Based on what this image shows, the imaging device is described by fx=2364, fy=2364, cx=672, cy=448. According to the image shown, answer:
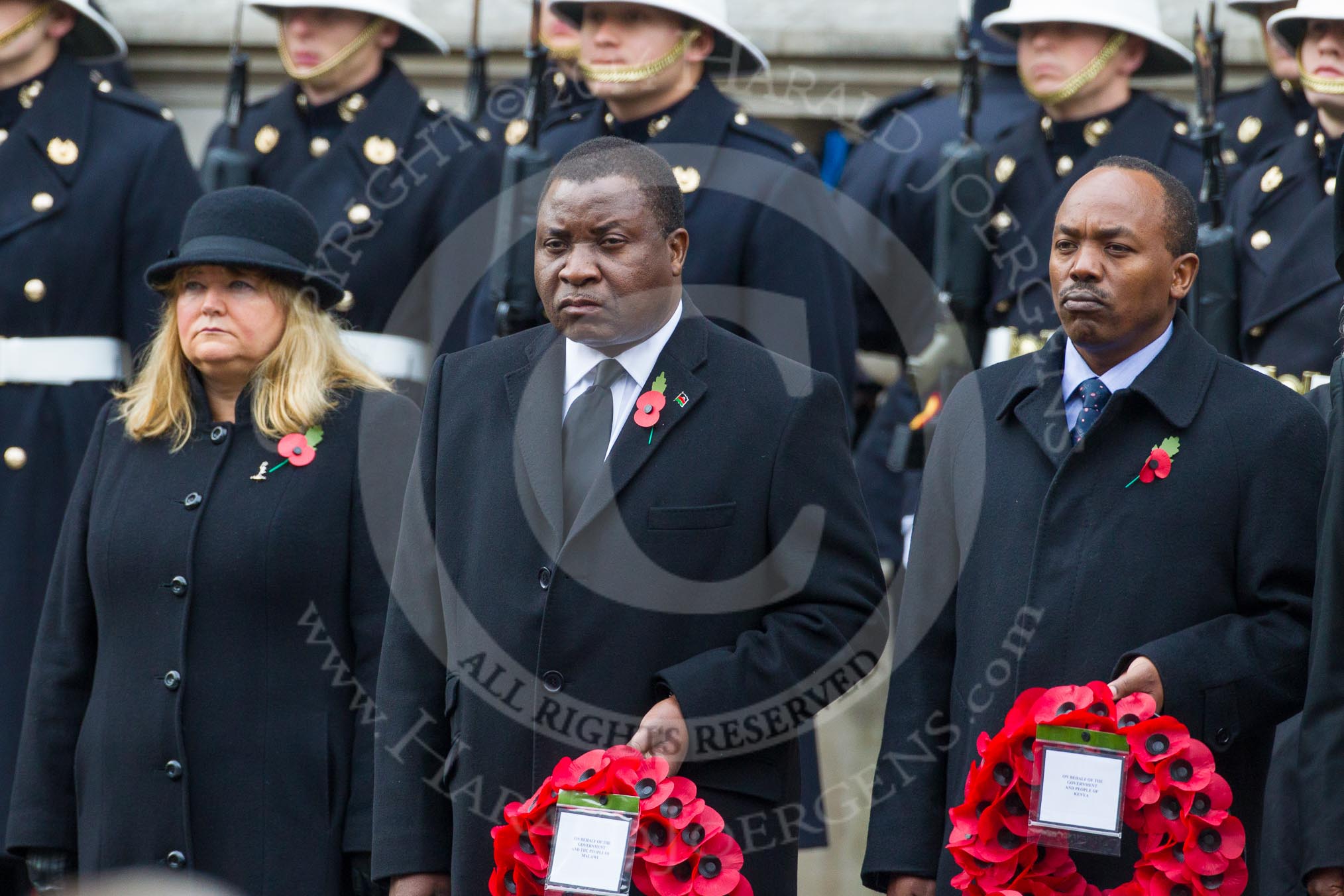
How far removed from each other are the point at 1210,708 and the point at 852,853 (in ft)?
9.27

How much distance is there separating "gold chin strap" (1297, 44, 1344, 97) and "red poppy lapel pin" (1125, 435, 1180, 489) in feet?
6.97

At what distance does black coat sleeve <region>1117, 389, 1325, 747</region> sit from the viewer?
13.9ft

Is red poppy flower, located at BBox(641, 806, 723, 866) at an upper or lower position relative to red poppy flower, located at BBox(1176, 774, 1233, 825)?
lower

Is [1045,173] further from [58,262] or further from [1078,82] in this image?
[58,262]

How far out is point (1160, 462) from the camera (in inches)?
173

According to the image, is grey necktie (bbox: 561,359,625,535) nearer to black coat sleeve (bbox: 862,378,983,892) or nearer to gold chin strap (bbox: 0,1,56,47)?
black coat sleeve (bbox: 862,378,983,892)

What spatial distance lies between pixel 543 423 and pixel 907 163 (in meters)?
3.18

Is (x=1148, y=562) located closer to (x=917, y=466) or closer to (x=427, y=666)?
(x=427, y=666)

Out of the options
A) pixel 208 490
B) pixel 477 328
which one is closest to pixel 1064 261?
pixel 208 490

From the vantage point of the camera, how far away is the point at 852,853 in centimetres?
693

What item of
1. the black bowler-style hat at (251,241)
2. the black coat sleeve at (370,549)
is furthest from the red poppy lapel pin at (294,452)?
the black bowler-style hat at (251,241)

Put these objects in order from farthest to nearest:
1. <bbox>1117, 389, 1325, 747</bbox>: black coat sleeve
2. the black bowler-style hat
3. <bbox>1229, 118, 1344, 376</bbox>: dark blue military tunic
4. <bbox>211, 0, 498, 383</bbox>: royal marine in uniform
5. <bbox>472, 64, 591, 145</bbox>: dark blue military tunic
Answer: <bbox>472, 64, 591, 145</bbox>: dark blue military tunic < <bbox>211, 0, 498, 383</bbox>: royal marine in uniform < <bbox>1229, 118, 1344, 376</bbox>: dark blue military tunic < the black bowler-style hat < <bbox>1117, 389, 1325, 747</bbox>: black coat sleeve

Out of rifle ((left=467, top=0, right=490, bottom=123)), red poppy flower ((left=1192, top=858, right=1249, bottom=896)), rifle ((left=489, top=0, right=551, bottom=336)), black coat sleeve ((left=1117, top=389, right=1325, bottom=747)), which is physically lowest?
red poppy flower ((left=1192, top=858, right=1249, bottom=896))

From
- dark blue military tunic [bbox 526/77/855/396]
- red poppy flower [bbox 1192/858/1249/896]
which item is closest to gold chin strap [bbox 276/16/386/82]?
dark blue military tunic [bbox 526/77/855/396]
